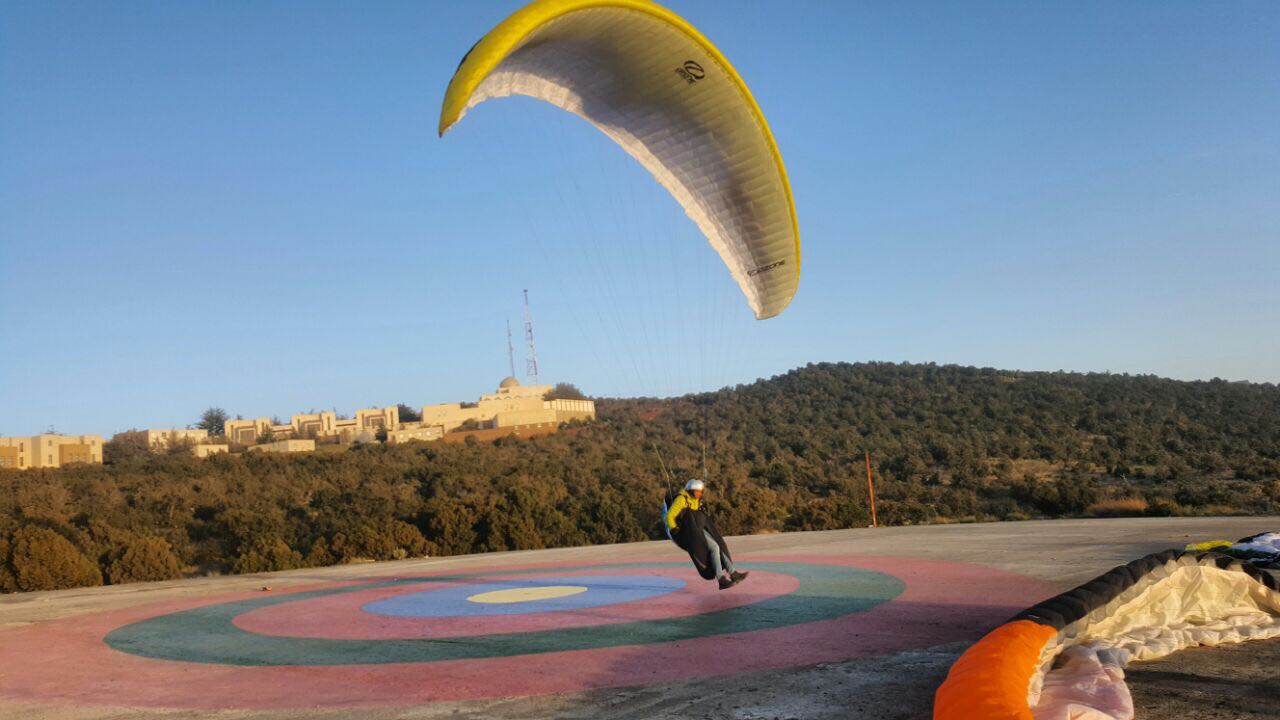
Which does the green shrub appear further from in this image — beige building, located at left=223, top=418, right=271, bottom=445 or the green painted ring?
beige building, located at left=223, top=418, right=271, bottom=445

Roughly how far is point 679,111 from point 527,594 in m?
5.44

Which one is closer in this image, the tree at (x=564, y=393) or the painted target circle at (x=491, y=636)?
the painted target circle at (x=491, y=636)

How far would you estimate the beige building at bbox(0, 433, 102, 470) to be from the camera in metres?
44.4

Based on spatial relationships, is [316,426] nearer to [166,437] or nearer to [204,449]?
[166,437]

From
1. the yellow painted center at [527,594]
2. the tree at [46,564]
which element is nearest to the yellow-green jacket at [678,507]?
the yellow painted center at [527,594]

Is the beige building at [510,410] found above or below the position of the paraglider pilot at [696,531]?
above

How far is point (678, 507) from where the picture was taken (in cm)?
882

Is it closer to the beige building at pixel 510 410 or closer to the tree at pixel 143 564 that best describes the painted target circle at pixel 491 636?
the tree at pixel 143 564

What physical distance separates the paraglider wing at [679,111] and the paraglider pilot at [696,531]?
2411 mm

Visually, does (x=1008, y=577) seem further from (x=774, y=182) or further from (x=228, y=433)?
(x=228, y=433)

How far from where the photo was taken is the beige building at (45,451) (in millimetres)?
44438

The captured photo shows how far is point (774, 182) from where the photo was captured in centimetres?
901

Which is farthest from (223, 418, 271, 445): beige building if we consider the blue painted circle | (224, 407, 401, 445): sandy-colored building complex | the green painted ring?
the green painted ring

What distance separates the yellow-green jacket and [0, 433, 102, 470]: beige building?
1745 inches
